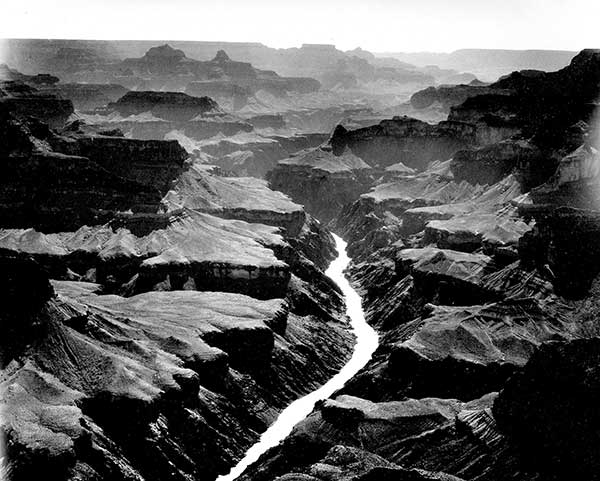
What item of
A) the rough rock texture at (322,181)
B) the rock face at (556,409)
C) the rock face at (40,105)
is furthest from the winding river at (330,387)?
the rock face at (40,105)

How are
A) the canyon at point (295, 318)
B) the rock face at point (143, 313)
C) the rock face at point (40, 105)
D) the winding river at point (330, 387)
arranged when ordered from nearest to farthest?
the canyon at point (295, 318) → the rock face at point (143, 313) → the winding river at point (330, 387) → the rock face at point (40, 105)

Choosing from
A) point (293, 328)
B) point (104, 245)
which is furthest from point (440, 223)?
point (104, 245)

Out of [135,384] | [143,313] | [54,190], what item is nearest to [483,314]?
[135,384]

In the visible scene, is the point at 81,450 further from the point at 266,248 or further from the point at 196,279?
the point at 266,248

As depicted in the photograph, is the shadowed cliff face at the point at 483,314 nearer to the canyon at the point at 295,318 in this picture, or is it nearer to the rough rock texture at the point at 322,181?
the canyon at the point at 295,318

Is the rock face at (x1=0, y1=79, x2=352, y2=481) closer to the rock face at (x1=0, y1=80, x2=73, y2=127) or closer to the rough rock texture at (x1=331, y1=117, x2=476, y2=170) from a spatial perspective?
the rough rock texture at (x1=331, y1=117, x2=476, y2=170)

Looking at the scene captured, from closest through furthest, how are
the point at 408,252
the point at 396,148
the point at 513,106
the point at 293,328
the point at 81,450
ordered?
1. the point at 81,450
2. the point at 293,328
3. the point at 408,252
4. the point at 513,106
5. the point at 396,148

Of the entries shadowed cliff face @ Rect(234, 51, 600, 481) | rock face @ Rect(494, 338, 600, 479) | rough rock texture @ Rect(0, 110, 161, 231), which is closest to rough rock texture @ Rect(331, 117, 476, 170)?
shadowed cliff face @ Rect(234, 51, 600, 481)
